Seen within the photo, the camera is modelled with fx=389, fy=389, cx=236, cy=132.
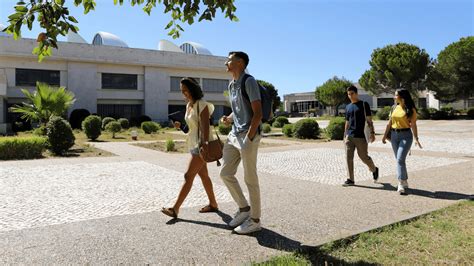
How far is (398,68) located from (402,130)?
1657 inches

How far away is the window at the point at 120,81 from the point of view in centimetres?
3875

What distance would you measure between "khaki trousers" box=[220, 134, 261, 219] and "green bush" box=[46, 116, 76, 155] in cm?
1079

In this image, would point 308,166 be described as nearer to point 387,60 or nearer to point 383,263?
point 383,263

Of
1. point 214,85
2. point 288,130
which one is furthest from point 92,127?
point 214,85

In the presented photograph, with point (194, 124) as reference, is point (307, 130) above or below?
below

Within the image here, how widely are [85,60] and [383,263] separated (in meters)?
37.9

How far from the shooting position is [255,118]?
149 inches

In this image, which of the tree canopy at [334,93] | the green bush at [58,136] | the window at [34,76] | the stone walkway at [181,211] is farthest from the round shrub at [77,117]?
the tree canopy at [334,93]

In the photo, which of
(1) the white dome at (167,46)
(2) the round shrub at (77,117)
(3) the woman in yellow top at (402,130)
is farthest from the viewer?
(1) the white dome at (167,46)

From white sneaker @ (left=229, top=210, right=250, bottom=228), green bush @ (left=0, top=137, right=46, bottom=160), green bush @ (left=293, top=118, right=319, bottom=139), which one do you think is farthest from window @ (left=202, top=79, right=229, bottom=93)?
white sneaker @ (left=229, top=210, right=250, bottom=228)

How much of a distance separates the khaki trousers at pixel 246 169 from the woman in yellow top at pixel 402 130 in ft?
10.5

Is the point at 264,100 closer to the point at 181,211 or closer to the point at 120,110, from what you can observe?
the point at 181,211

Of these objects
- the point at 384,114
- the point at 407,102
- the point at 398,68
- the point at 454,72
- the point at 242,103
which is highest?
the point at 398,68

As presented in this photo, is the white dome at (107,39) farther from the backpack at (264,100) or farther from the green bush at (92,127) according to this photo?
the backpack at (264,100)
